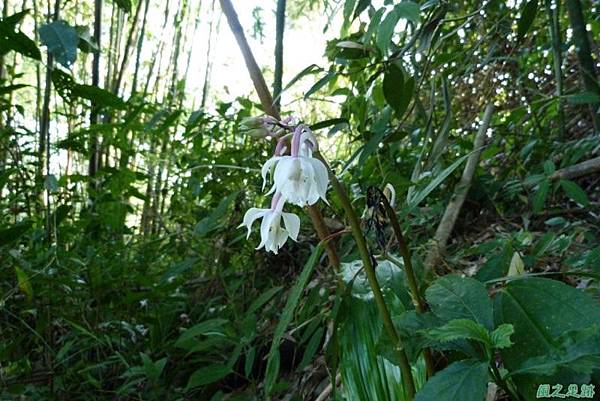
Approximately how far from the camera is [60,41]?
0.90 meters

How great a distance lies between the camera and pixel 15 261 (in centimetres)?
143

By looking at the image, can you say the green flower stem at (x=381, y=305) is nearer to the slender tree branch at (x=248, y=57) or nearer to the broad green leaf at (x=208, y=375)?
the slender tree branch at (x=248, y=57)

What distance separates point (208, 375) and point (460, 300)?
72 cm

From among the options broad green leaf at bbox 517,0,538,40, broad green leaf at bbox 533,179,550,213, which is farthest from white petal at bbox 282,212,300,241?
broad green leaf at bbox 533,179,550,213

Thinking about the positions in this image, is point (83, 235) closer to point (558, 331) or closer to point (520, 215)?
point (520, 215)

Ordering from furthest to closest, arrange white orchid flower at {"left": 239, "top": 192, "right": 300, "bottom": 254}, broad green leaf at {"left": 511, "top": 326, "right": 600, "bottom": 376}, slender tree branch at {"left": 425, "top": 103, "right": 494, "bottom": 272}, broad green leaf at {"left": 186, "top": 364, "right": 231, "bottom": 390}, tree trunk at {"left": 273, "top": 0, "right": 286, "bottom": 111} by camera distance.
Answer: slender tree branch at {"left": 425, "top": 103, "right": 494, "bottom": 272} < tree trunk at {"left": 273, "top": 0, "right": 286, "bottom": 111} < broad green leaf at {"left": 186, "top": 364, "right": 231, "bottom": 390} < white orchid flower at {"left": 239, "top": 192, "right": 300, "bottom": 254} < broad green leaf at {"left": 511, "top": 326, "right": 600, "bottom": 376}

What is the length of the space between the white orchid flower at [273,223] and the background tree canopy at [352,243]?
6 centimetres

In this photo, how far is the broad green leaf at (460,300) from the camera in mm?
463

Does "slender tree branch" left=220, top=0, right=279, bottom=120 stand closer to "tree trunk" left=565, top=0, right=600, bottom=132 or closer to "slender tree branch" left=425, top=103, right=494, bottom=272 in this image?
"slender tree branch" left=425, top=103, right=494, bottom=272

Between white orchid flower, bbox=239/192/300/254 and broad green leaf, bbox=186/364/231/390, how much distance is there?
1.66ft

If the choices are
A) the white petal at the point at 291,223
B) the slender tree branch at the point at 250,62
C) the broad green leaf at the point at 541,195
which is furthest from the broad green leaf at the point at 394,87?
the broad green leaf at the point at 541,195

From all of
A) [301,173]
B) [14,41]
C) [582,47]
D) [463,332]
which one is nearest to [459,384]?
[463,332]

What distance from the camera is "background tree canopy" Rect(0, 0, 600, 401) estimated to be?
19.4 inches

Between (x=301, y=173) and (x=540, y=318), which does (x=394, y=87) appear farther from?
(x=540, y=318)
